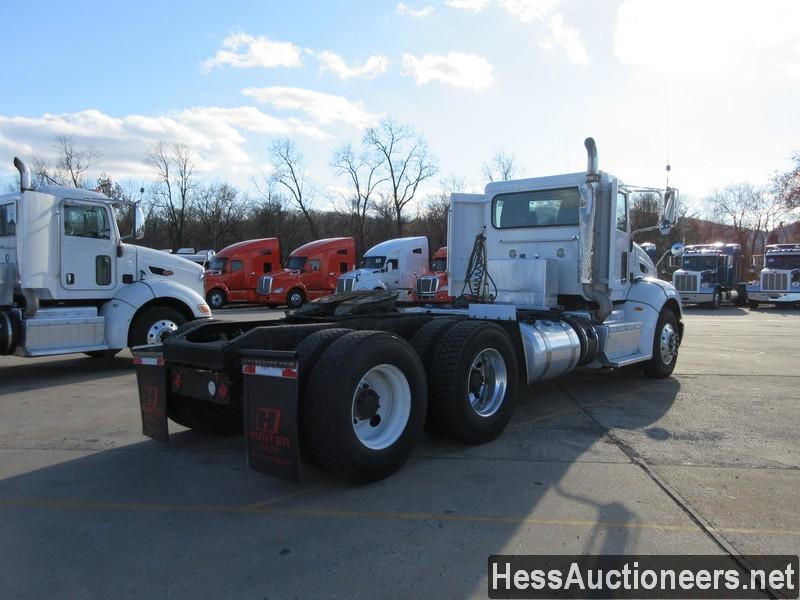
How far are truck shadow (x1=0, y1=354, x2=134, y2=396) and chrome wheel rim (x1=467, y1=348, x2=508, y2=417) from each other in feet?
20.4

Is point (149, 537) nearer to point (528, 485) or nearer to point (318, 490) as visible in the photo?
point (318, 490)

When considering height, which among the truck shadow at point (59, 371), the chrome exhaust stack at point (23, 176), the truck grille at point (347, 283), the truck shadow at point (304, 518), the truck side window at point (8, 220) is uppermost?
the chrome exhaust stack at point (23, 176)

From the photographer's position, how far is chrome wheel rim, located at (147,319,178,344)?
953cm

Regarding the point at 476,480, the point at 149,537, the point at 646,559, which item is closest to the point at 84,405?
the point at 149,537

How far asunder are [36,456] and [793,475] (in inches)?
251

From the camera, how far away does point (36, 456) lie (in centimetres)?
514

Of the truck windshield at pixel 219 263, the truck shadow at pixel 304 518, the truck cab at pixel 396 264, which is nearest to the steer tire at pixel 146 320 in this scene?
the truck shadow at pixel 304 518

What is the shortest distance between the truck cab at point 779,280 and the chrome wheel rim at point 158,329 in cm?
2800

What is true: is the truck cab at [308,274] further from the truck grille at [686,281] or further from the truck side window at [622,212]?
the truck side window at [622,212]

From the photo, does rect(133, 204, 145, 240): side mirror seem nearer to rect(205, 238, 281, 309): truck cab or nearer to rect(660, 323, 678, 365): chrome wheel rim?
rect(660, 323, 678, 365): chrome wheel rim

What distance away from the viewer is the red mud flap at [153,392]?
4.75 metres

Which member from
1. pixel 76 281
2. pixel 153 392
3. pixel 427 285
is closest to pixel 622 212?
pixel 153 392

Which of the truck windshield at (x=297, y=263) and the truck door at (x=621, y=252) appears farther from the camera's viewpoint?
the truck windshield at (x=297, y=263)

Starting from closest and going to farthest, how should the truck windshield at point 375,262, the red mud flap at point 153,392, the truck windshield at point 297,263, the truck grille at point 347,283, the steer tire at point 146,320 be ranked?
1. the red mud flap at point 153,392
2. the steer tire at point 146,320
3. the truck grille at point 347,283
4. the truck windshield at point 375,262
5. the truck windshield at point 297,263
